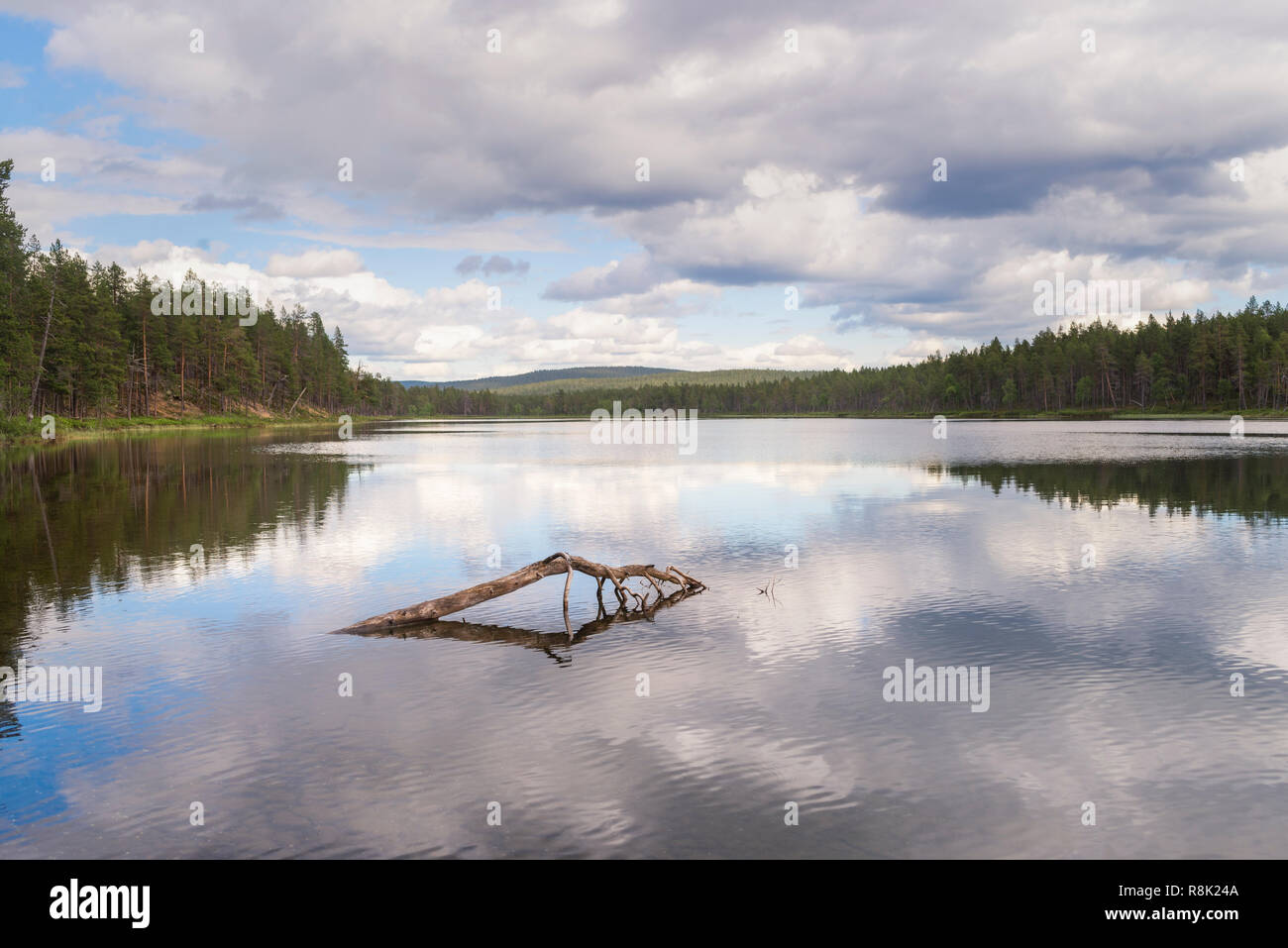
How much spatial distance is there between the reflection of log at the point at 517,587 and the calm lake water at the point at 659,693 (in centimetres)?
45

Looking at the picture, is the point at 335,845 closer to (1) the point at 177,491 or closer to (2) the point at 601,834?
(2) the point at 601,834

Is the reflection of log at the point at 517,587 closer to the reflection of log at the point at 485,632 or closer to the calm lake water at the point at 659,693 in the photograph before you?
the reflection of log at the point at 485,632

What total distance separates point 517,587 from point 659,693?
6.98 metres

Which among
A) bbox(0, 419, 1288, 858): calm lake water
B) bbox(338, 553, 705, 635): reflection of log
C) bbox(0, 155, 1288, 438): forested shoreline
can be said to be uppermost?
bbox(0, 155, 1288, 438): forested shoreline

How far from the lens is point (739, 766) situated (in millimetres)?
11734

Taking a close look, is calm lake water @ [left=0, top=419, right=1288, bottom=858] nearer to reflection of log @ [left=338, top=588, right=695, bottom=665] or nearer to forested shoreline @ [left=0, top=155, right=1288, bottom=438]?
reflection of log @ [left=338, top=588, right=695, bottom=665]

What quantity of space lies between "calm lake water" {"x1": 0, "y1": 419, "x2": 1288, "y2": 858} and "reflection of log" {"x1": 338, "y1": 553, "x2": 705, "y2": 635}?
1.47 ft

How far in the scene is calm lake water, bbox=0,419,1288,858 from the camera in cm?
1009

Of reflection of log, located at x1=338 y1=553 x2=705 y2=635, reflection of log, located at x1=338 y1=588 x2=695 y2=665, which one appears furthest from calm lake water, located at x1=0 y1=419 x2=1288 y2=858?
reflection of log, located at x1=338 y1=553 x2=705 y2=635

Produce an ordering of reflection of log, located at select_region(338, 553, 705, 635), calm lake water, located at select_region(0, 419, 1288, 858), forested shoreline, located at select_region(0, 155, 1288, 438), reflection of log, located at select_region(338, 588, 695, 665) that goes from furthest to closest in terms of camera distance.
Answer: forested shoreline, located at select_region(0, 155, 1288, 438)
reflection of log, located at select_region(338, 553, 705, 635)
reflection of log, located at select_region(338, 588, 695, 665)
calm lake water, located at select_region(0, 419, 1288, 858)

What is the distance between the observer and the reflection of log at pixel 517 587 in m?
19.3
